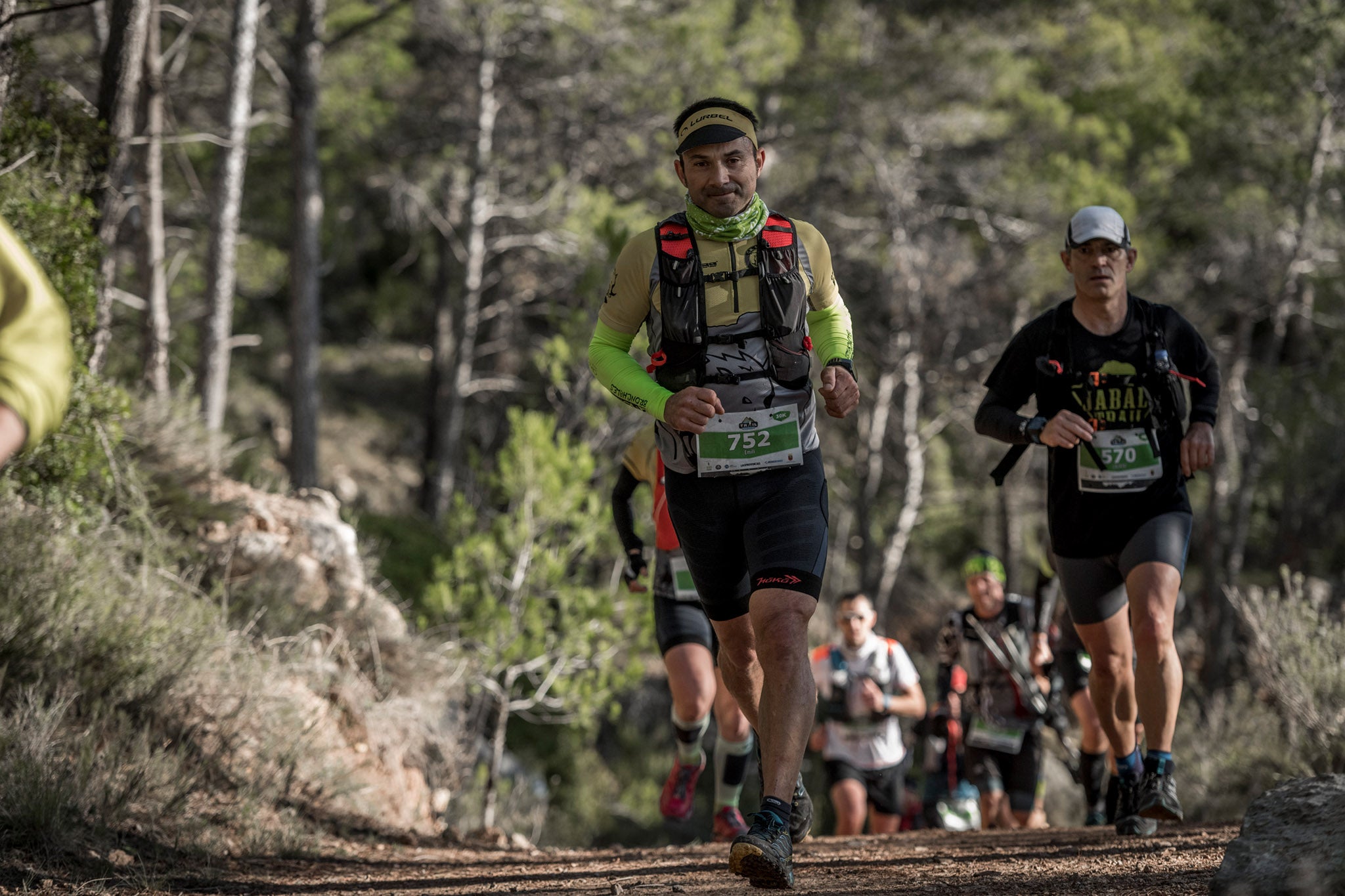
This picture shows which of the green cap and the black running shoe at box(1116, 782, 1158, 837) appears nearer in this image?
the black running shoe at box(1116, 782, 1158, 837)

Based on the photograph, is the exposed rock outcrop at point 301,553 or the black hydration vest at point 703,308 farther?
the exposed rock outcrop at point 301,553

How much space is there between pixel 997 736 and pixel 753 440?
192 inches

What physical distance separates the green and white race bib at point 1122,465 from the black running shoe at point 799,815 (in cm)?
178

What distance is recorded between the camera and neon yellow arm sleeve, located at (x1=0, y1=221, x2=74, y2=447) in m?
1.99

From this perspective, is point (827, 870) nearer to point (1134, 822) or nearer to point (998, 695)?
point (1134, 822)

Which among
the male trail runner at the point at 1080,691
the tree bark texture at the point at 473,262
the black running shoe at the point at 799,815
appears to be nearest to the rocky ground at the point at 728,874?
the black running shoe at the point at 799,815

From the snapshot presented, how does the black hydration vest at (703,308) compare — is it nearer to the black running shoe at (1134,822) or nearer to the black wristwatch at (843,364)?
the black wristwatch at (843,364)

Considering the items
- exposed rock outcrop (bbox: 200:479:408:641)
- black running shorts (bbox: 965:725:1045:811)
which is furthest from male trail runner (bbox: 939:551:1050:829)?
exposed rock outcrop (bbox: 200:479:408:641)

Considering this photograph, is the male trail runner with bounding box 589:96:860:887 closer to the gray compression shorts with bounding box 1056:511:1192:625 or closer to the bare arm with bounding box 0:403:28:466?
the gray compression shorts with bounding box 1056:511:1192:625

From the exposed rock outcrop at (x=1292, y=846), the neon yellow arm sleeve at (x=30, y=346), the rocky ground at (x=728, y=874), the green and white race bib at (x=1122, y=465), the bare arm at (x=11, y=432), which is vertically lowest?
the rocky ground at (x=728, y=874)

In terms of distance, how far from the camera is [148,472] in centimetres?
743

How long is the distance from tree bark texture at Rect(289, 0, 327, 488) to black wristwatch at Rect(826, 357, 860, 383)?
34.4ft

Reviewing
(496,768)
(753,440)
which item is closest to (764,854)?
(753,440)

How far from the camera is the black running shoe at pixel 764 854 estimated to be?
337 cm
